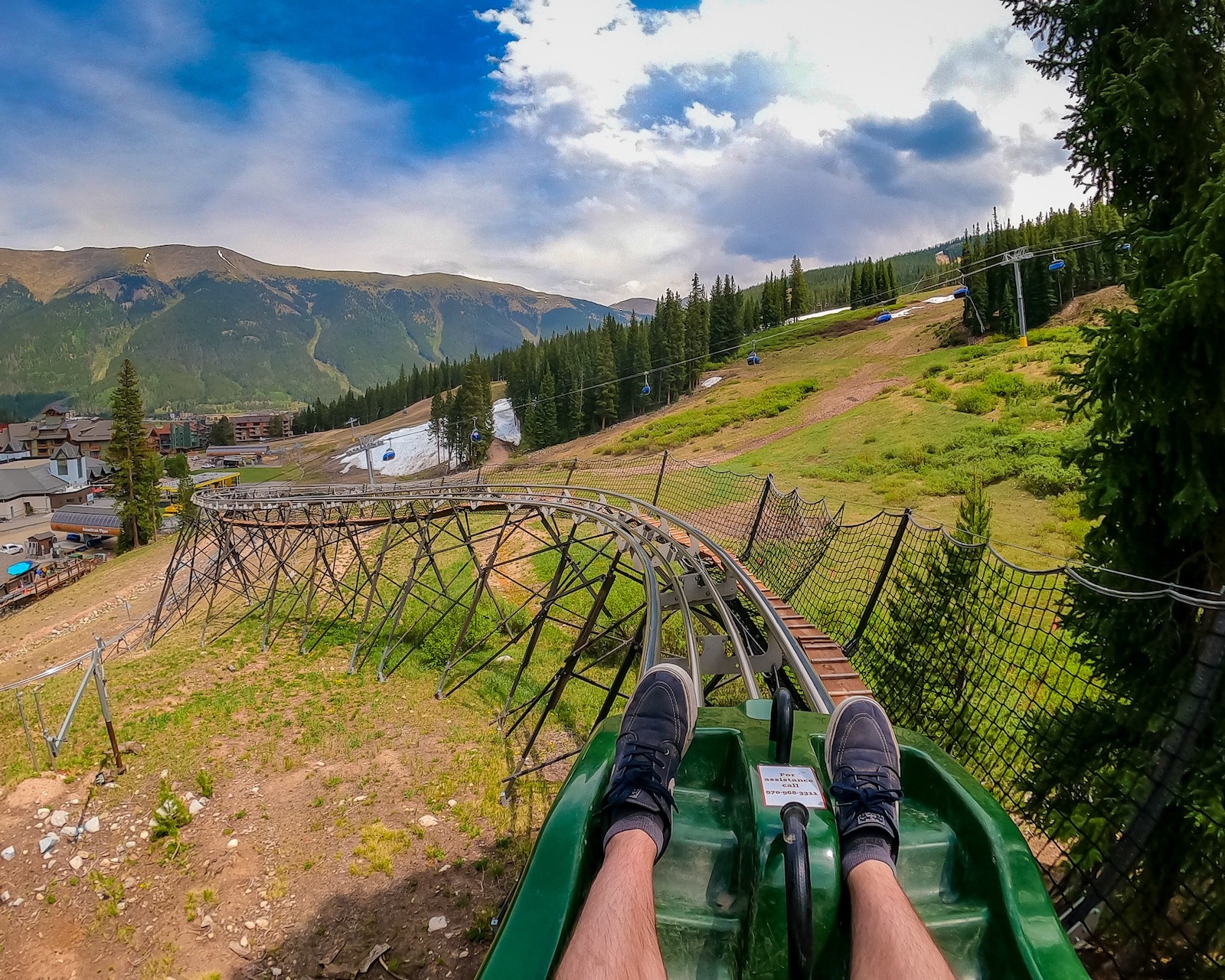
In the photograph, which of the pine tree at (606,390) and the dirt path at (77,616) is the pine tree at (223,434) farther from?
the dirt path at (77,616)

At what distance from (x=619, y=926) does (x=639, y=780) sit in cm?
56

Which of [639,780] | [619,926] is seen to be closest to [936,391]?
[639,780]

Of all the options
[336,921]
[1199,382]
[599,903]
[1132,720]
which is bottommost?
[336,921]

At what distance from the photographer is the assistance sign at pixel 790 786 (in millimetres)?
2191

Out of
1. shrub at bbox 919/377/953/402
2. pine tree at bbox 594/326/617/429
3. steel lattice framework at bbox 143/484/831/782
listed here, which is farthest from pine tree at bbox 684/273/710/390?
steel lattice framework at bbox 143/484/831/782

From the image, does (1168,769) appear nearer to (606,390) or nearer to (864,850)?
(864,850)

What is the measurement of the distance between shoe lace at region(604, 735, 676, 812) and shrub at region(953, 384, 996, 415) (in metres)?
32.0

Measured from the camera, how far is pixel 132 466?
1834 inches

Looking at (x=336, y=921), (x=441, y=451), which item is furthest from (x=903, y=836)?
(x=441, y=451)

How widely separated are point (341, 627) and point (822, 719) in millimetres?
17475

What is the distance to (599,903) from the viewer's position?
6.41 feet

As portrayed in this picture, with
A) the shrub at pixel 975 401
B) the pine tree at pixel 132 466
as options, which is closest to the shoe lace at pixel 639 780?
the shrub at pixel 975 401

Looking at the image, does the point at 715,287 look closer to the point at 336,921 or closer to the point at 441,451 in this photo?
the point at 441,451

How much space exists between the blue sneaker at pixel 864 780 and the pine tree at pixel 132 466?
2230 inches
